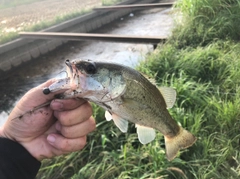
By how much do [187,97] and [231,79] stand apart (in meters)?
0.79

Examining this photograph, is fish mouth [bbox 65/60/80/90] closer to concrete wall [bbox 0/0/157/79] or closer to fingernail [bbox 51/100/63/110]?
fingernail [bbox 51/100/63/110]

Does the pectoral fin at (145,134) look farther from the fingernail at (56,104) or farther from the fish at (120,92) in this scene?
the fingernail at (56,104)

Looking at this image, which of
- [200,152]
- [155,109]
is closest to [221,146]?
[200,152]

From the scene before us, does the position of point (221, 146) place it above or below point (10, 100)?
above

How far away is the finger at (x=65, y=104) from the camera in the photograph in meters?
1.54

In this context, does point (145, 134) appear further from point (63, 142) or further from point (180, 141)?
point (63, 142)

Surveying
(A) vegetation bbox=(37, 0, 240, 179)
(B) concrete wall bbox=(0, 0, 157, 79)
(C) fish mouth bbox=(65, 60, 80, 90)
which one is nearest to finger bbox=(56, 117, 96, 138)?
(C) fish mouth bbox=(65, 60, 80, 90)

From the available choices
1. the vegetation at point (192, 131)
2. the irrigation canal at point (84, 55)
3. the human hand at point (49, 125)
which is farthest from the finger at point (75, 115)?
the irrigation canal at point (84, 55)

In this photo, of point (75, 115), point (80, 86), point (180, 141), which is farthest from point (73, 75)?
point (180, 141)

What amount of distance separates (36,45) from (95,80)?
7519mm

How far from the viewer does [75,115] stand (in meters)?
1.67

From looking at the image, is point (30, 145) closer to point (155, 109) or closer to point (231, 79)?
point (155, 109)

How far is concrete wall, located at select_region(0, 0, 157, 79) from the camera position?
779 centimetres

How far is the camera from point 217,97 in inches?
145
